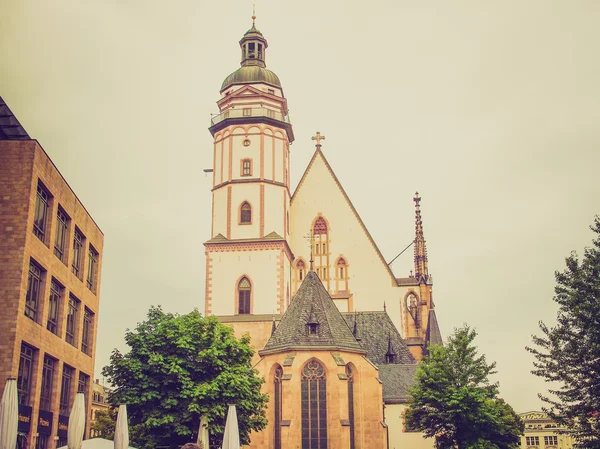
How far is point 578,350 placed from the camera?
34844 mm

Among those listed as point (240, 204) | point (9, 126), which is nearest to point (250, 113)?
point (240, 204)

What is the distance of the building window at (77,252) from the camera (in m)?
37.2

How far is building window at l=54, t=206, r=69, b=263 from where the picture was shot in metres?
33.7

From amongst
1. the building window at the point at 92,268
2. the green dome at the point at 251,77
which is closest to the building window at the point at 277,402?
the building window at the point at 92,268

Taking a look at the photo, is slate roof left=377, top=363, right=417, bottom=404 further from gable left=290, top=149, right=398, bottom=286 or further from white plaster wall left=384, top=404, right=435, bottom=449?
gable left=290, top=149, right=398, bottom=286

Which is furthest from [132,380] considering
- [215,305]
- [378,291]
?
[378,291]

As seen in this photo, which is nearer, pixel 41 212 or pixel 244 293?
pixel 41 212

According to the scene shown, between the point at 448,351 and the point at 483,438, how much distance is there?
17.0 ft

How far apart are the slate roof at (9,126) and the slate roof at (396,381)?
110 feet

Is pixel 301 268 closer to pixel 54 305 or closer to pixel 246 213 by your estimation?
pixel 246 213

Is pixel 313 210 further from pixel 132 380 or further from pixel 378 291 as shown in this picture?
pixel 132 380

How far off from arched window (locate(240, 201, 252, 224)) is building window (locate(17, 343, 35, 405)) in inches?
1220

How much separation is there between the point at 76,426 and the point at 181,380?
1205 cm

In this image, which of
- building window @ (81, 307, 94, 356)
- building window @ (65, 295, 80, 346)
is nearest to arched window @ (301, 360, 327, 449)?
building window @ (81, 307, 94, 356)
